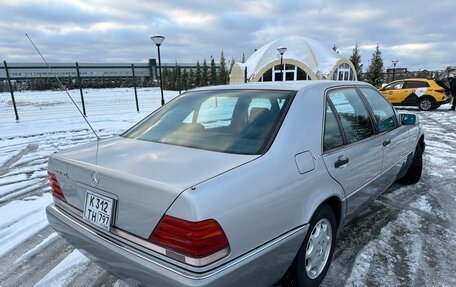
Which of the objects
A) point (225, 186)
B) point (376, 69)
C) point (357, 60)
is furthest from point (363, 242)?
point (357, 60)

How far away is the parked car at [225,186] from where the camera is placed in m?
1.58

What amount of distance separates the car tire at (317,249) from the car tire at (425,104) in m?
16.3

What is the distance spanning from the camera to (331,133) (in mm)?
2500

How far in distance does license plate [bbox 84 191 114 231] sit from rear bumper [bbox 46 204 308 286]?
0.24 feet

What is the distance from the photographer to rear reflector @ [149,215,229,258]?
4.98 feet

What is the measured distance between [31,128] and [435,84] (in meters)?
18.0

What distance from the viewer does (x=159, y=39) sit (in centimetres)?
1231

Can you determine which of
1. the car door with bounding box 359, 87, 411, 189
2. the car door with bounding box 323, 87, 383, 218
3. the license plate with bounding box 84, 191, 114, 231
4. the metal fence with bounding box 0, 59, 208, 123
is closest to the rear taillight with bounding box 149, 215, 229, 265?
the license plate with bounding box 84, 191, 114, 231

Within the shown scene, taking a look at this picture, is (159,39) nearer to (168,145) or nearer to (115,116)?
(115,116)

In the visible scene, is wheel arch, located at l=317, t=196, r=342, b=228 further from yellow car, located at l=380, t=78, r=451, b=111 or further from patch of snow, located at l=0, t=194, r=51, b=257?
yellow car, located at l=380, t=78, r=451, b=111

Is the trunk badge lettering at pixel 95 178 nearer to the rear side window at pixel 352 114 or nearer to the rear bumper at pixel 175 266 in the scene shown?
the rear bumper at pixel 175 266

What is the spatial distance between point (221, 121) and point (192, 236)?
138 centimetres

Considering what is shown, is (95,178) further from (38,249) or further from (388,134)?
(388,134)

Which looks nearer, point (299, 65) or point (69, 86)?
point (69, 86)
